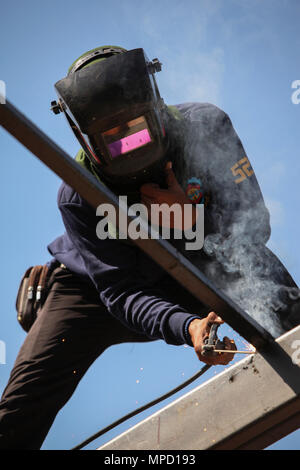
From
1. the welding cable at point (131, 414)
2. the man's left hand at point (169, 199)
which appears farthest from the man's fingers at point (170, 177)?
the welding cable at point (131, 414)

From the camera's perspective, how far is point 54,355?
9.03 feet

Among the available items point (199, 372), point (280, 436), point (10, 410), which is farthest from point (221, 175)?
point (10, 410)

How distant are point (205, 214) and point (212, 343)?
102 centimetres

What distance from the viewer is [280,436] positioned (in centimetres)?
194

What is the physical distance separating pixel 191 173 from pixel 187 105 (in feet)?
1.31

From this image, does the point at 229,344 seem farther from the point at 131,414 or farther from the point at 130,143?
the point at 130,143

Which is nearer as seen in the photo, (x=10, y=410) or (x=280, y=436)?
(x=280, y=436)

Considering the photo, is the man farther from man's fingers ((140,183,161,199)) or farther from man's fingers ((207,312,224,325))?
man's fingers ((207,312,224,325))

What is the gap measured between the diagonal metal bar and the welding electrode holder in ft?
0.24

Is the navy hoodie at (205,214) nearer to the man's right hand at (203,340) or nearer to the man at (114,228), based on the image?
the man at (114,228)

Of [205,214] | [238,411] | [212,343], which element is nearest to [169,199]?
[205,214]
